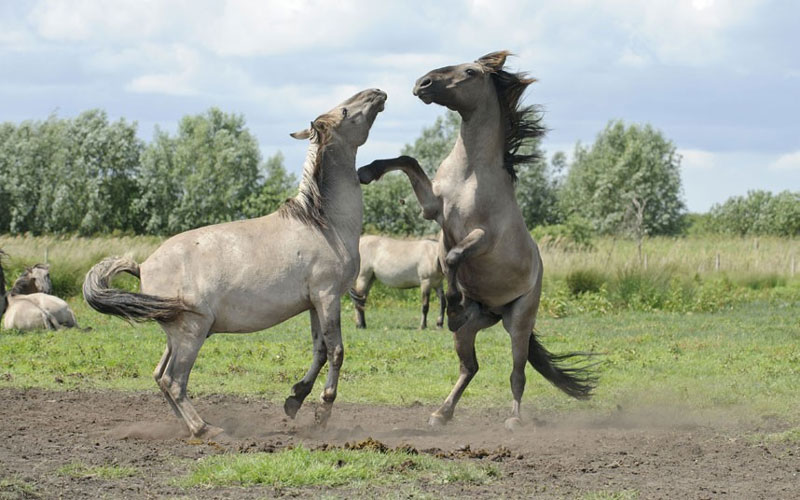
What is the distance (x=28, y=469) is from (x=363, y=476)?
2.12m

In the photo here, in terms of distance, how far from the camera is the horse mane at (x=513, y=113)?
26.3ft

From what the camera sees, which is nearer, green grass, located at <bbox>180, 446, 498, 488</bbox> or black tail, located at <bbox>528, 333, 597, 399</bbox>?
green grass, located at <bbox>180, 446, 498, 488</bbox>

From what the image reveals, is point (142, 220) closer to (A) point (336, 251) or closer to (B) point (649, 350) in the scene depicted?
(B) point (649, 350)

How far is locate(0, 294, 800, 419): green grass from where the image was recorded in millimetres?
9969

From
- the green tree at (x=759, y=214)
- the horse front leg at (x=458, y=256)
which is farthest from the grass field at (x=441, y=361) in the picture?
the green tree at (x=759, y=214)

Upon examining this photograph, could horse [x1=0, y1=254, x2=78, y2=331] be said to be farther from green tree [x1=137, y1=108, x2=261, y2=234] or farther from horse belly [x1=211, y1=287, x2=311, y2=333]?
green tree [x1=137, y1=108, x2=261, y2=234]

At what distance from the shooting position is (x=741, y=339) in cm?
1438

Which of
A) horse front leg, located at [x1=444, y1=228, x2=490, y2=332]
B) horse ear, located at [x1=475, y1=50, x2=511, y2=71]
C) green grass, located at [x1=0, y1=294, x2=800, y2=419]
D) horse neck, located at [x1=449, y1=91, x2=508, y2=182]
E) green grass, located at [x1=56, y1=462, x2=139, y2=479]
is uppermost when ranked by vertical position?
horse ear, located at [x1=475, y1=50, x2=511, y2=71]

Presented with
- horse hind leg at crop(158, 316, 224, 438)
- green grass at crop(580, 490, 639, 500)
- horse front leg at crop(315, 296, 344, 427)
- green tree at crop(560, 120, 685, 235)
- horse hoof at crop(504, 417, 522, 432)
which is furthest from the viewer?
green tree at crop(560, 120, 685, 235)

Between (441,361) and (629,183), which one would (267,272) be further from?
(629,183)

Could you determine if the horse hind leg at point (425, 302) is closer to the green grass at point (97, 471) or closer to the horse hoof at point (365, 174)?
the horse hoof at point (365, 174)

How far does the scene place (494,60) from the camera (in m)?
7.95

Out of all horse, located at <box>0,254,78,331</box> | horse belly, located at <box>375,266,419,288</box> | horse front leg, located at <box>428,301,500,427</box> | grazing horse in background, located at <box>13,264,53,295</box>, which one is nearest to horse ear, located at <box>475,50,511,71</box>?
horse front leg, located at <box>428,301,500,427</box>

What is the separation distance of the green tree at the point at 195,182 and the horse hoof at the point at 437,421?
49.8m
